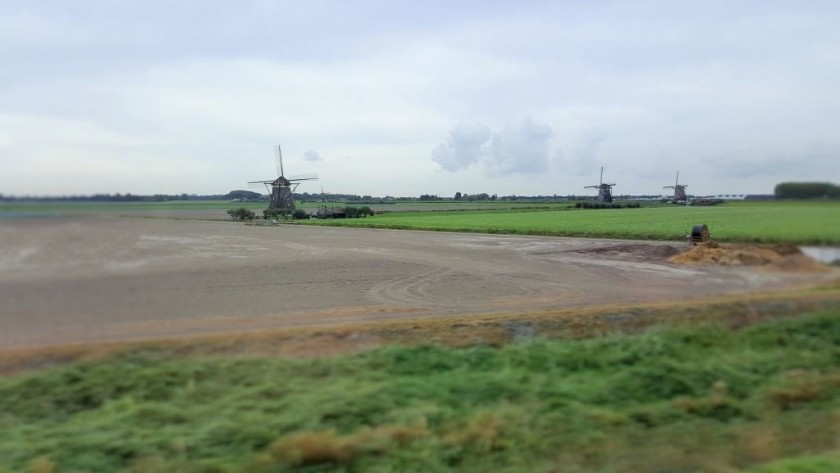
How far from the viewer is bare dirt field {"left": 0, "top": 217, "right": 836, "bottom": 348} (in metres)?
6.71

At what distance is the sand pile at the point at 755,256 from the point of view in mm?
9211

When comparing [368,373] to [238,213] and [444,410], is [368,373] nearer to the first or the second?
[444,410]

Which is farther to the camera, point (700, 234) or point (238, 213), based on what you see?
point (238, 213)

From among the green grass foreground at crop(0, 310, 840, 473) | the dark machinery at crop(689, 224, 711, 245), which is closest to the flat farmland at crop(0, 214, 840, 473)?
the green grass foreground at crop(0, 310, 840, 473)

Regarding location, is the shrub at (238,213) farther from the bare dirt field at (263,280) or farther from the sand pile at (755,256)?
the sand pile at (755,256)

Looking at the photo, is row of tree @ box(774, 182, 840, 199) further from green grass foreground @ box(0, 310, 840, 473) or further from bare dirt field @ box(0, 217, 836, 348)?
green grass foreground @ box(0, 310, 840, 473)

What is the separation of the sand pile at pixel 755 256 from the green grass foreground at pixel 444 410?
126 cm

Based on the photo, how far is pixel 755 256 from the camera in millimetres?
10664

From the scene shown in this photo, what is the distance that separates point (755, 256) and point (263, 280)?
34.7 ft

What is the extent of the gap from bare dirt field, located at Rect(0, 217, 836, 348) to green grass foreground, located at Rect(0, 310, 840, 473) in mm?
782

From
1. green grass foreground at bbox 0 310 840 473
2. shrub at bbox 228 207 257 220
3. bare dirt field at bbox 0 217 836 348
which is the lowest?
green grass foreground at bbox 0 310 840 473

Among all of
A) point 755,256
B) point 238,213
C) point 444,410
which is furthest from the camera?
point 238,213

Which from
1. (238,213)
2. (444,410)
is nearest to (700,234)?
(444,410)

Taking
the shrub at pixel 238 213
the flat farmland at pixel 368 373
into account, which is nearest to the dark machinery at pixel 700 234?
the flat farmland at pixel 368 373
